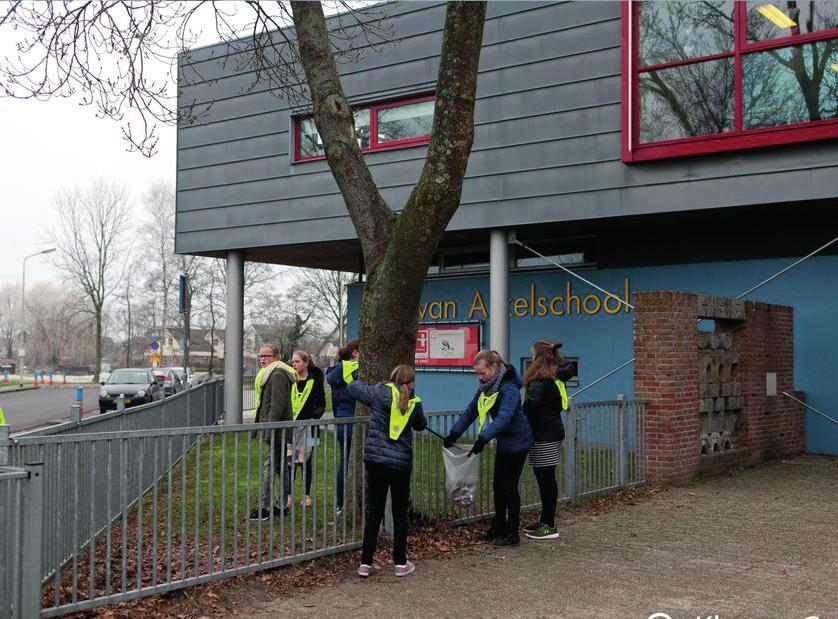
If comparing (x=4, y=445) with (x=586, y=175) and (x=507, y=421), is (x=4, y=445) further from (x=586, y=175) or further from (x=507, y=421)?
(x=586, y=175)

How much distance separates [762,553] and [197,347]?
93122 millimetres

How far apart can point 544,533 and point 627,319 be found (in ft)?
26.6

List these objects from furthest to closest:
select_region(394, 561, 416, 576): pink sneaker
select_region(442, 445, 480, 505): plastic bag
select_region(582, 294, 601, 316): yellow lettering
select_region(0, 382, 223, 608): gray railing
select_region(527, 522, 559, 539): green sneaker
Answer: select_region(582, 294, 601, 316): yellow lettering → select_region(442, 445, 480, 505): plastic bag → select_region(527, 522, 559, 539): green sneaker → select_region(394, 561, 416, 576): pink sneaker → select_region(0, 382, 223, 608): gray railing

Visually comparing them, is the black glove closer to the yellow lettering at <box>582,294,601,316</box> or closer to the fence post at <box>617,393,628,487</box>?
the fence post at <box>617,393,628,487</box>

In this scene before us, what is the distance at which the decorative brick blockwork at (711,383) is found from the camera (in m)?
10.8

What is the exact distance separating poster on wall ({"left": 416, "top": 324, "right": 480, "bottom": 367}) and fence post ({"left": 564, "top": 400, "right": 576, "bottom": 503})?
753 centimetres

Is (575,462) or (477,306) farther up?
(477,306)

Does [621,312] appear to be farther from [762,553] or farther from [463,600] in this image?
[463,600]

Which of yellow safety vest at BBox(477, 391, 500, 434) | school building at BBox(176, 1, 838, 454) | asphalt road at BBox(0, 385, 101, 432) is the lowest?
asphalt road at BBox(0, 385, 101, 432)

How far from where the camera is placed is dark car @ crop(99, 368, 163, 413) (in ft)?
92.6

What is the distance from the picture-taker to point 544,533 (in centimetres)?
802

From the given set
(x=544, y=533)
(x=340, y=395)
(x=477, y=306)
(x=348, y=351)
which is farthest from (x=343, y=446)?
(x=477, y=306)

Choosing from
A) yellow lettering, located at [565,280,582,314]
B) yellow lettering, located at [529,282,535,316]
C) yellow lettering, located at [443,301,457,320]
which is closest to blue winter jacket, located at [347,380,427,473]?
yellow lettering, located at [565,280,582,314]

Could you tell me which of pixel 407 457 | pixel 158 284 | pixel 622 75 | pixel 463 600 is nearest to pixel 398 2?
pixel 622 75
